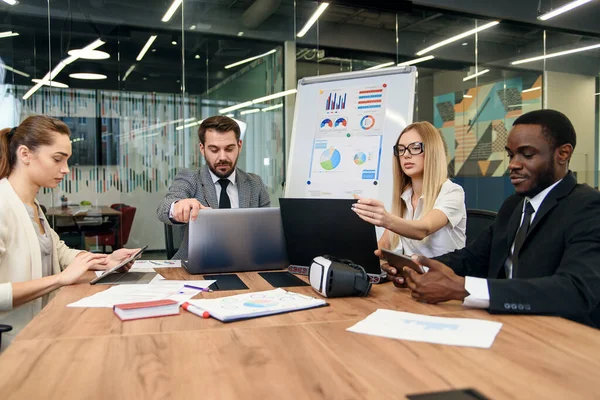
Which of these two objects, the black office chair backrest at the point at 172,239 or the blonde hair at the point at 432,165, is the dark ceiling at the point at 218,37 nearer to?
the black office chair backrest at the point at 172,239

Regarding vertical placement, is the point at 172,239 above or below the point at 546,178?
below

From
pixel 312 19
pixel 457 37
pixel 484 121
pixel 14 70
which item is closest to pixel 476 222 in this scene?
pixel 312 19

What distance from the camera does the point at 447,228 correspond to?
2467 millimetres

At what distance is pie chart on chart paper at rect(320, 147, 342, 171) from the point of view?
3.51 metres

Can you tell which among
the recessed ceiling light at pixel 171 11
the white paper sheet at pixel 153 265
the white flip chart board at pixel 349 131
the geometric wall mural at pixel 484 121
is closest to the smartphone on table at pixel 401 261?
the white paper sheet at pixel 153 265

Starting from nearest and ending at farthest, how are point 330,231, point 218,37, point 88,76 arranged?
point 330,231 < point 88,76 < point 218,37

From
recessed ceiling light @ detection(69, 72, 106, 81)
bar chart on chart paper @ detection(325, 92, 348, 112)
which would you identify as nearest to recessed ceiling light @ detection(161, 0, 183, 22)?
recessed ceiling light @ detection(69, 72, 106, 81)

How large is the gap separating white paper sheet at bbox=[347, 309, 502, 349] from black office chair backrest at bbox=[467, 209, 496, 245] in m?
1.35

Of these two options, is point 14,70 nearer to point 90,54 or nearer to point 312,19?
point 90,54

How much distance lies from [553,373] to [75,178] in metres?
5.14

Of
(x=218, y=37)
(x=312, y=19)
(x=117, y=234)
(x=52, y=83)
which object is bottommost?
(x=117, y=234)

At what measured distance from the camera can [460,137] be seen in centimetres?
754

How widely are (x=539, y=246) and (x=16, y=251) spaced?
203cm

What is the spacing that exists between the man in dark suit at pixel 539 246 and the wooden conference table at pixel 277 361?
2.9 inches
